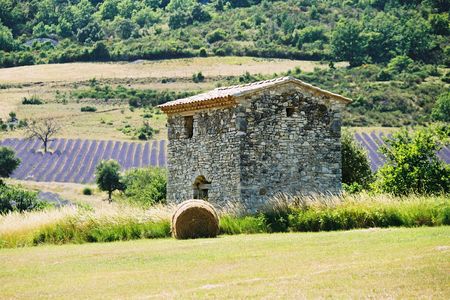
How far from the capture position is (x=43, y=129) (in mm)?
75000

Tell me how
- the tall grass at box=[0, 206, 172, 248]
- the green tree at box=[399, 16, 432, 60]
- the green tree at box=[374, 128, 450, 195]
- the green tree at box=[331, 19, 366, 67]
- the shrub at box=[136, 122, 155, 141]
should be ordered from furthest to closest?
the green tree at box=[331, 19, 366, 67], the green tree at box=[399, 16, 432, 60], the shrub at box=[136, 122, 155, 141], the green tree at box=[374, 128, 450, 195], the tall grass at box=[0, 206, 172, 248]

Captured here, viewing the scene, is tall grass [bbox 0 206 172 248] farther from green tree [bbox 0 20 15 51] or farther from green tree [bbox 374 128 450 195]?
green tree [bbox 0 20 15 51]

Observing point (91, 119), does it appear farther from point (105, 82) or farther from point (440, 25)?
point (440, 25)

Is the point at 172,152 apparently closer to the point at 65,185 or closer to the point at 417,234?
the point at 417,234

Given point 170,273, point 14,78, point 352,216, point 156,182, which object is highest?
point 170,273

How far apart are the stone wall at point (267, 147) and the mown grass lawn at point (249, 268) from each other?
15.7 ft

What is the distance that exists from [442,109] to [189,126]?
145 ft

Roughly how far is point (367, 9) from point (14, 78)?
175 ft

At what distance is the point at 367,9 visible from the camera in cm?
13212

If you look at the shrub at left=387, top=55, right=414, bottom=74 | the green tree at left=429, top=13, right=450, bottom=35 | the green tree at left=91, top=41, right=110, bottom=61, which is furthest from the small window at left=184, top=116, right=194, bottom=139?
the green tree at left=91, top=41, right=110, bottom=61

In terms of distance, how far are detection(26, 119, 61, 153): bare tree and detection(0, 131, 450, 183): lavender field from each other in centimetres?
62

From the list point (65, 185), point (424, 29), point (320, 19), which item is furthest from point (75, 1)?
point (65, 185)

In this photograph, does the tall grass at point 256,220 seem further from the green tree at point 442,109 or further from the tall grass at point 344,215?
the green tree at point 442,109

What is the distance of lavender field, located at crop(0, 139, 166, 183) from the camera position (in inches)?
2395
